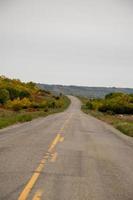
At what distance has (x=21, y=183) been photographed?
8.80 meters

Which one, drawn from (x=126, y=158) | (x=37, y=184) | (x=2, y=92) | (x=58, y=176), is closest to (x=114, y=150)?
(x=126, y=158)

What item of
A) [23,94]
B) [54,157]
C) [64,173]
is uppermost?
[64,173]

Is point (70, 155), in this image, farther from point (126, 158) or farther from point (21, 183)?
point (21, 183)

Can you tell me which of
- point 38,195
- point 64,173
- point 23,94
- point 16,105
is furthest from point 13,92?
point 38,195

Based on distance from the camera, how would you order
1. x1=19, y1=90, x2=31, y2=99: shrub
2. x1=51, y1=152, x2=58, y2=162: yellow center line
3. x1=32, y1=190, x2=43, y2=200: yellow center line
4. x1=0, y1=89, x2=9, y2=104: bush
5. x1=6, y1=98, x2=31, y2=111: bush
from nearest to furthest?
x1=32, y1=190, x2=43, y2=200: yellow center line → x1=51, y1=152, x2=58, y2=162: yellow center line → x1=6, y1=98, x2=31, y2=111: bush → x1=0, y1=89, x2=9, y2=104: bush → x1=19, y1=90, x2=31, y2=99: shrub

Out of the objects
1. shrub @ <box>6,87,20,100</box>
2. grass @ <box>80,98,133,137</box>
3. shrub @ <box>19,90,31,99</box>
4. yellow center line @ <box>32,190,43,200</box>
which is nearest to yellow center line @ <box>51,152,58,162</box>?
yellow center line @ <box>32,190,43,200</box>

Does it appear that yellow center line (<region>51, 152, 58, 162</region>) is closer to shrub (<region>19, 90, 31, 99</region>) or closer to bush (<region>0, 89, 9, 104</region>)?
bush (<region>0, 89, 9, 104</region>)

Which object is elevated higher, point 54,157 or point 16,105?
point 54,157

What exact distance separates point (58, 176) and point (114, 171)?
1.97 metres

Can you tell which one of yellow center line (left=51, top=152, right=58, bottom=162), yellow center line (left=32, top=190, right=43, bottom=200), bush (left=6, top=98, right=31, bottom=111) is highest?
yellow center line (left=32, top=190, right=43, bottom=200)

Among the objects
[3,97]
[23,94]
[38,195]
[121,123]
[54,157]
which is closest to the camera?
[38,195]

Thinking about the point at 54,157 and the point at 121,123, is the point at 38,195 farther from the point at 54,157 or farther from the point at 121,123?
the point at 121,123

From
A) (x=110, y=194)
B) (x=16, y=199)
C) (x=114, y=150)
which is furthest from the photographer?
(x=114, y=150)

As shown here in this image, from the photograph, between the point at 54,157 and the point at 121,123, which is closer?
the point at 54,157
